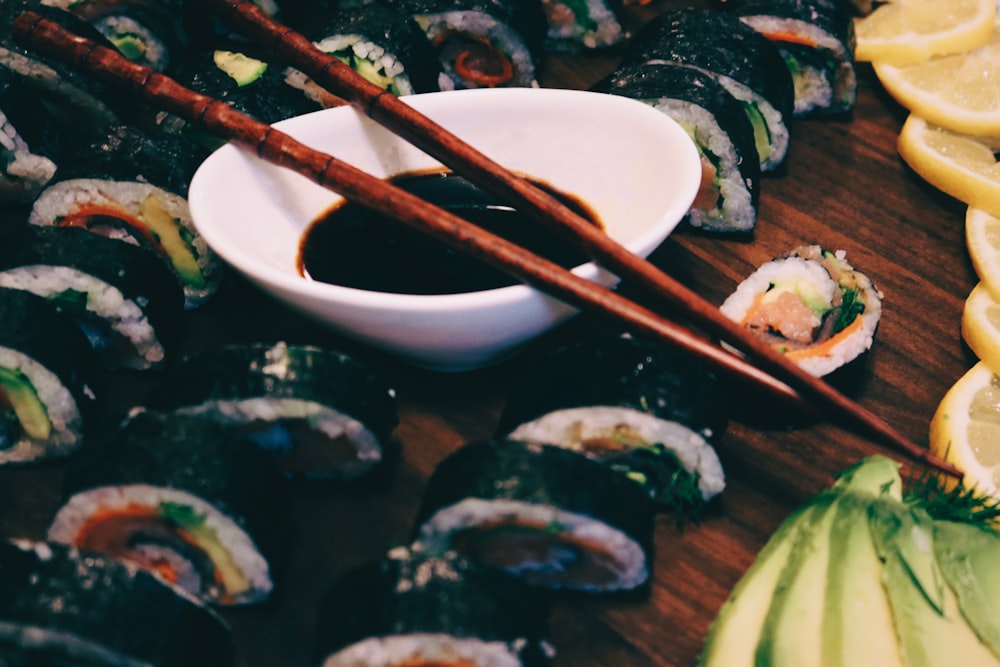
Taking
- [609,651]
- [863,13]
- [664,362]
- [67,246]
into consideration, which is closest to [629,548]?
[609,651]

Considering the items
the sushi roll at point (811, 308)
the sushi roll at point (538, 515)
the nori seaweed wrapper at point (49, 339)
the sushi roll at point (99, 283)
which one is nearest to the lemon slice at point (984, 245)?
the sushi roll at point (811, 308)

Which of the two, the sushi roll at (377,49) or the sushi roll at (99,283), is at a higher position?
the sushi roll at (377,49)

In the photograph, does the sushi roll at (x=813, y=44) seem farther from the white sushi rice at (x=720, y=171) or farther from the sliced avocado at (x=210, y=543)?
the sliced avocado at (x=210, y=543)

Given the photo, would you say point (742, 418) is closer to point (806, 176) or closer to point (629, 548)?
point (629, 548)

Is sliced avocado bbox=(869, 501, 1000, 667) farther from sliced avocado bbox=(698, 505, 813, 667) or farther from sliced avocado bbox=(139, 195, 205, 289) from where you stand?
sliced avocado bbox=(139, 195, 205, 289)

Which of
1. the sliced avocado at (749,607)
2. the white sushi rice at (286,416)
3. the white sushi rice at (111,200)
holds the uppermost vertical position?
the white sushi rice at (111,200)

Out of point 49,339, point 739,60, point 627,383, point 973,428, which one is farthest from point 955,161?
point 49,339

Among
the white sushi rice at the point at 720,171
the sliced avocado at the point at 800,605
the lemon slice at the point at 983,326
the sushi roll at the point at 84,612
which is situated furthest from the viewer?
the white sushi rice at the point at 720,171
